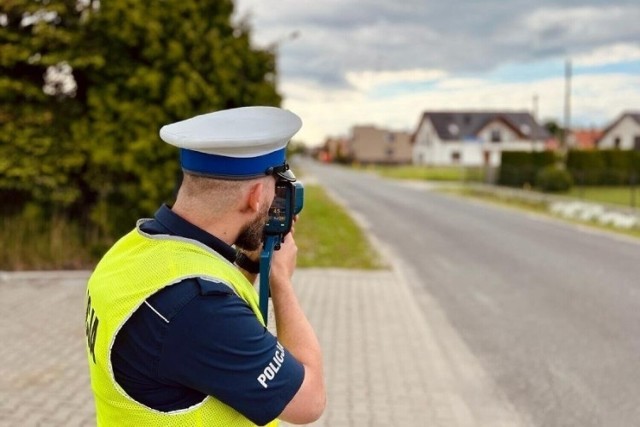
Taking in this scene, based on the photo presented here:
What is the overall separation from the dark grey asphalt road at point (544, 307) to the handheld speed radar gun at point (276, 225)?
12.1ft

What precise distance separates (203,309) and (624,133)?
8286cm

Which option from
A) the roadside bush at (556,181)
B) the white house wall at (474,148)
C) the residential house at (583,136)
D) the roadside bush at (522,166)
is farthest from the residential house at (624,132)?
the roadside bush at (556,181)

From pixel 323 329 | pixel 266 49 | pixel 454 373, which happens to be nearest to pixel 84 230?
pixel 266 49

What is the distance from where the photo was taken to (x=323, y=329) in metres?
7.17

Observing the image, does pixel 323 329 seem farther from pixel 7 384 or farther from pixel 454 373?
pixel 7 384

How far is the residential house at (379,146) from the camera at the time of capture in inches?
4775

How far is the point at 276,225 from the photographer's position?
1.77 metres

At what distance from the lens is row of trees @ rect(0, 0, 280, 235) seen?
9.91 metres

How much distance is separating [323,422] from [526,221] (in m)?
16.5

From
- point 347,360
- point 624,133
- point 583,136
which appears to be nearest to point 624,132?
point 624,133

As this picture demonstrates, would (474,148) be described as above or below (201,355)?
above

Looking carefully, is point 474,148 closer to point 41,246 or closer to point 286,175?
point 41,246

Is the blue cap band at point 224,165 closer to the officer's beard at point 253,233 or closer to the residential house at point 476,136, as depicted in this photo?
the officer's beard at point 253,233

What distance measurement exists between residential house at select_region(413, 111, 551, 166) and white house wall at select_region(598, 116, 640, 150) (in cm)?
685
